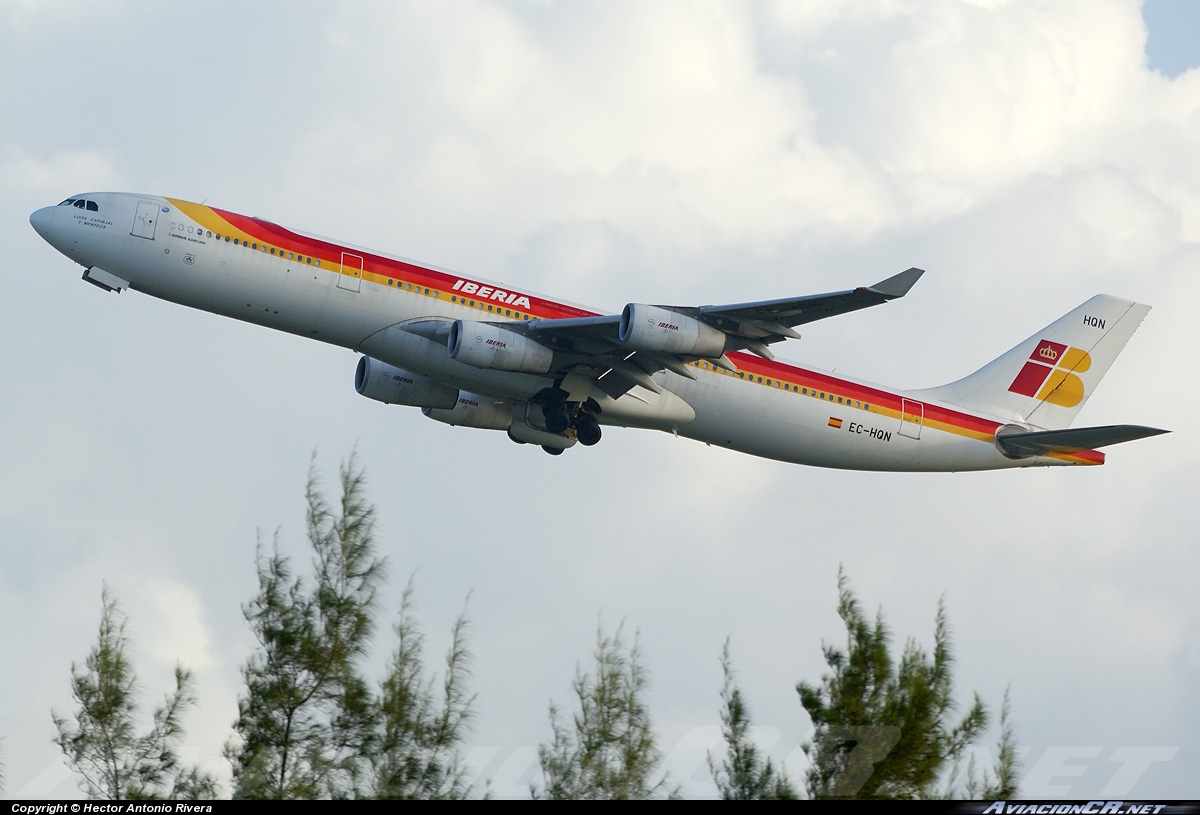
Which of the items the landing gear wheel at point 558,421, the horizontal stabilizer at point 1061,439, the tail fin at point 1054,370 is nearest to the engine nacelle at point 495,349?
the landing gear wheel at point 558,421

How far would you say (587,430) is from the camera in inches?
1399

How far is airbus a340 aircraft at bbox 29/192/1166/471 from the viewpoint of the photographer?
31.3 meters

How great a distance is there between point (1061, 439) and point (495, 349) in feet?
56.9

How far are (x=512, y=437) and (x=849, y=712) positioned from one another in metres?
20.1

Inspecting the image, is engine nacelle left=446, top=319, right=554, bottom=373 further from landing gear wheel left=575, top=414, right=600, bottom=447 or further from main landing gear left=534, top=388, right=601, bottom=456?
landing gear wheel left=575, top=414, right=600, bottom=447

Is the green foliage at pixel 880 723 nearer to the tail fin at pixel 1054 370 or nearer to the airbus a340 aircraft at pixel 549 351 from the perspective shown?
the airbus a340 aircraft at pixel 549 351

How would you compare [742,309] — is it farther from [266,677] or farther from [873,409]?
[266,677]

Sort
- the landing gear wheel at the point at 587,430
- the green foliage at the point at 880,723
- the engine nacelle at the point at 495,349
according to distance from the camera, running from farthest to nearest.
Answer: the landing gear wheel at the point at 587,430 → the engine nacelle at the point at 495,349 → the green foliage at the point at 880,723

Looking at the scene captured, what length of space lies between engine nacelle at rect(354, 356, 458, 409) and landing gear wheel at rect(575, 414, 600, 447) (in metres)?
3.86

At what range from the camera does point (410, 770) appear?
17.7 metres

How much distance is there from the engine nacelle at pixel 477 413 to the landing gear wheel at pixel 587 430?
281 cm

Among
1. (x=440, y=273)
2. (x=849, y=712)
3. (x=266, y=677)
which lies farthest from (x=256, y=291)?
(x=849, y=712)

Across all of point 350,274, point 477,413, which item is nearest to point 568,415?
point 477,413

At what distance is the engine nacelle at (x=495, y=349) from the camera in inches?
1238
